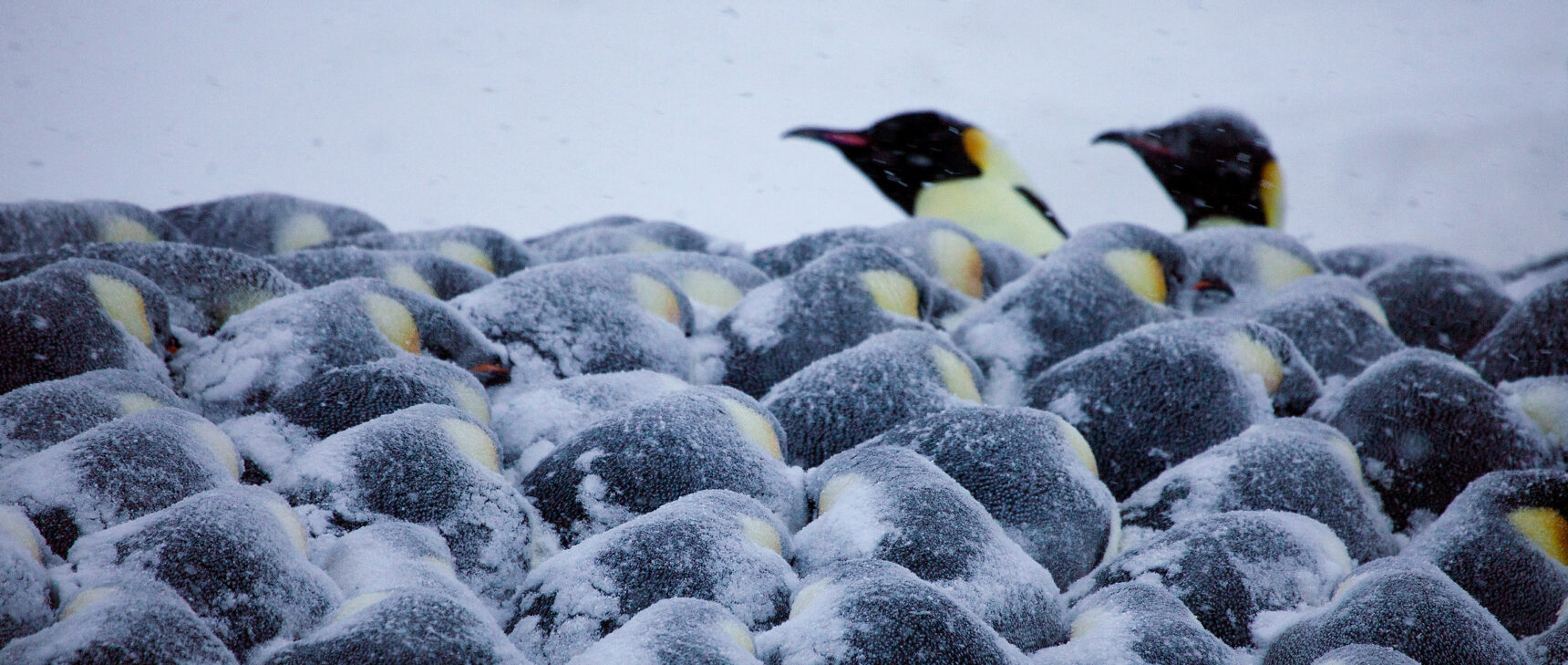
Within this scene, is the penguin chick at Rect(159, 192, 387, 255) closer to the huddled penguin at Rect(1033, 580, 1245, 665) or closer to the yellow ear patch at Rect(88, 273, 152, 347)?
the yellow ear patch at Rect(88, 273, 152, 347)

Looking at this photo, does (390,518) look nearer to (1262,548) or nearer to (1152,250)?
(1262,548)

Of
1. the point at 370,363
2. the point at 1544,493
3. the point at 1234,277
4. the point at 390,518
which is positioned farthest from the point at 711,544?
the point at 1234,277

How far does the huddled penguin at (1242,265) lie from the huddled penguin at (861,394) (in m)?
0.46

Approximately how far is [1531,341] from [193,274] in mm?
1250

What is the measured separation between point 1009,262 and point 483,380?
2.30 ft

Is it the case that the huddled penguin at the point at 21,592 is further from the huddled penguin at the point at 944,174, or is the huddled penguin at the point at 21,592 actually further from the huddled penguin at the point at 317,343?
the huddled penguin at the point at 944,174

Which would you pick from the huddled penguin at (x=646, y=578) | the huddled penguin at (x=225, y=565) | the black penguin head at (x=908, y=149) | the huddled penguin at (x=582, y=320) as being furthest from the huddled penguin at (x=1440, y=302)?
the huddled penguin at (x=225, y=565)

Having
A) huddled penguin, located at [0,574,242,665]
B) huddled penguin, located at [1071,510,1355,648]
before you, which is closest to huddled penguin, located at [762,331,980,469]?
huddled penguin, located at [1071,510,1355,648]

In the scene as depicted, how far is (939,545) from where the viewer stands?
63 centimetres

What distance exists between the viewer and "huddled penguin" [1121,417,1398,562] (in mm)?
778

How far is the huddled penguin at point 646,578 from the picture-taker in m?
0.58

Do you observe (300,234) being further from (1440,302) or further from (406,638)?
(1440,302)

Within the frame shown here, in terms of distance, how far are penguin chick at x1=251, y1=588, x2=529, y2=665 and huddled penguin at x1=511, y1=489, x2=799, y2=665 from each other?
0.21ft

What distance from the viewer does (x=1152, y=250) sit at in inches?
44.8
